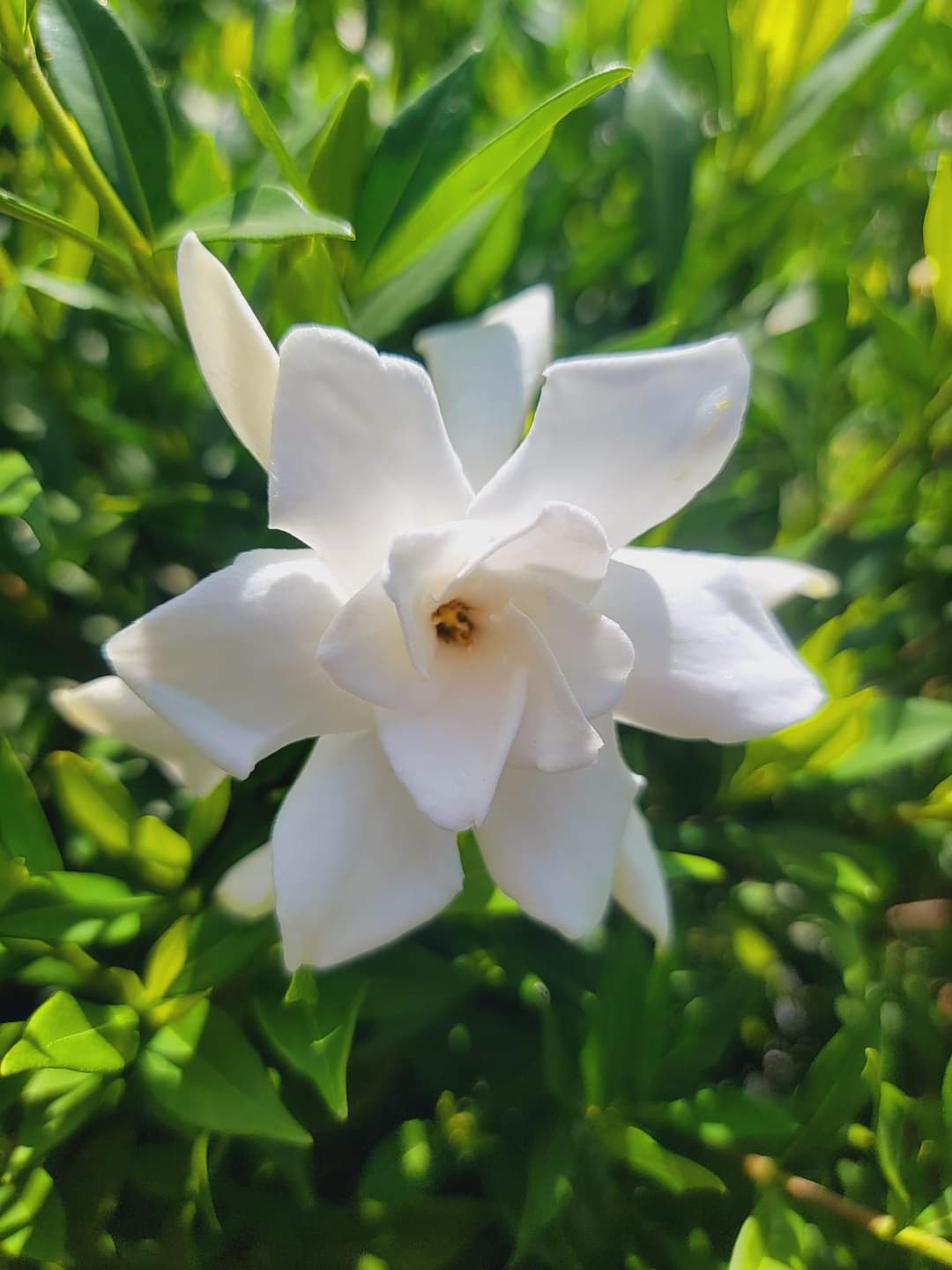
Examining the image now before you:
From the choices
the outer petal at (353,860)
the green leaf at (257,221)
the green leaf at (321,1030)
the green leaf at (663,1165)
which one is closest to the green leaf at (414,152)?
the green leaf at (257,221)

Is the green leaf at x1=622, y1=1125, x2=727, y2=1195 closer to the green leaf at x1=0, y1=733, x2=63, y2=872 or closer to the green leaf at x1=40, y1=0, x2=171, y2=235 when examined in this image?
the green leaf at x1=0, y1=733, x2=63, y2=872

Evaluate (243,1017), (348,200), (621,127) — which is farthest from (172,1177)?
(621,127)

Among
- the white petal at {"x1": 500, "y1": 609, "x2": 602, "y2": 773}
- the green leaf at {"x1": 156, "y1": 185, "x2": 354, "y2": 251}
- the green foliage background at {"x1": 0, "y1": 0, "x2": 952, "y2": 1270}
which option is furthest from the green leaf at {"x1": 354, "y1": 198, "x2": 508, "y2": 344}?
the white petal at {"x1": 500, "y1": 609, "x2": 602, "y2": 773}

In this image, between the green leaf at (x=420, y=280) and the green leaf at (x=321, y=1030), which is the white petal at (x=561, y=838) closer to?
the green leaf at (x=321, y=1030)

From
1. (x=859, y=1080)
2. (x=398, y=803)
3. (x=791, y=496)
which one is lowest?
(x=859, y=1080)

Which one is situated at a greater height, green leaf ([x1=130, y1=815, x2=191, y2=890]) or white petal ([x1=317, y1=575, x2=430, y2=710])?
white petal ([x1=317, y1=575, x2=430, y2=710])

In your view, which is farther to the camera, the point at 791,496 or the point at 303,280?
the point at 791,496


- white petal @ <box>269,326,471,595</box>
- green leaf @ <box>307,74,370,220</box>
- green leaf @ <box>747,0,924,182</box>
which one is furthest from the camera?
green leaf @ <box>747,0,924,182</box>

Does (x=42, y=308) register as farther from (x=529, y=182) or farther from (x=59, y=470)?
(x=529, y=182)
